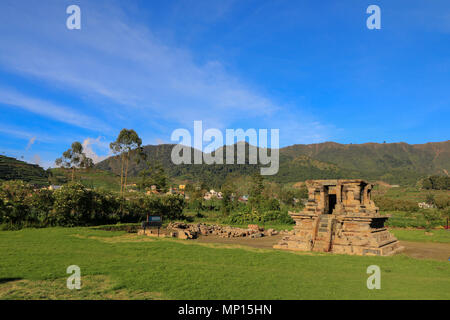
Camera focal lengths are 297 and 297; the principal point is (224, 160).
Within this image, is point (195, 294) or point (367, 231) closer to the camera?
point (195, 294)

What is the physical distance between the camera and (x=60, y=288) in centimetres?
788

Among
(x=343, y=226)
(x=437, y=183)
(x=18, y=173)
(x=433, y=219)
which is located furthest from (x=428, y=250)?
(x=18, y=173)

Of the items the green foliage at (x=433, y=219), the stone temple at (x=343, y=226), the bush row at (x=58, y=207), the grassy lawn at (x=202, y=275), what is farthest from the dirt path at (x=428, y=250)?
the bush row at (x=58, y=207)

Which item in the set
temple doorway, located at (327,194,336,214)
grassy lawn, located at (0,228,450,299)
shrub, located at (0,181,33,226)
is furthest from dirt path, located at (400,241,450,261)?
shrub, located at (0,181,33,226)

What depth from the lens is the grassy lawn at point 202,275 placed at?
743cm

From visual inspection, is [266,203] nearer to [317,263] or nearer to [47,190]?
[47,190]

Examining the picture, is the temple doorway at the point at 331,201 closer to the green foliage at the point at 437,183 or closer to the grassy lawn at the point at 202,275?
the grassy lawn at the point at 202,275

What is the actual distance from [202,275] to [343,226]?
417 inches

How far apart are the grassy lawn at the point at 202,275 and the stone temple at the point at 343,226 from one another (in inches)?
91.2

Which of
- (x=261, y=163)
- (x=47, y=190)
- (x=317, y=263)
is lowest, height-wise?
(x=317, y=263)

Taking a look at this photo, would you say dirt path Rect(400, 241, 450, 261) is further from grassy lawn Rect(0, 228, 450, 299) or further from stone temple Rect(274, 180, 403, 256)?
grassy lawn Rect(0, 228, 450, 299)

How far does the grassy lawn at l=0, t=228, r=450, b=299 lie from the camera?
24.4 ft
